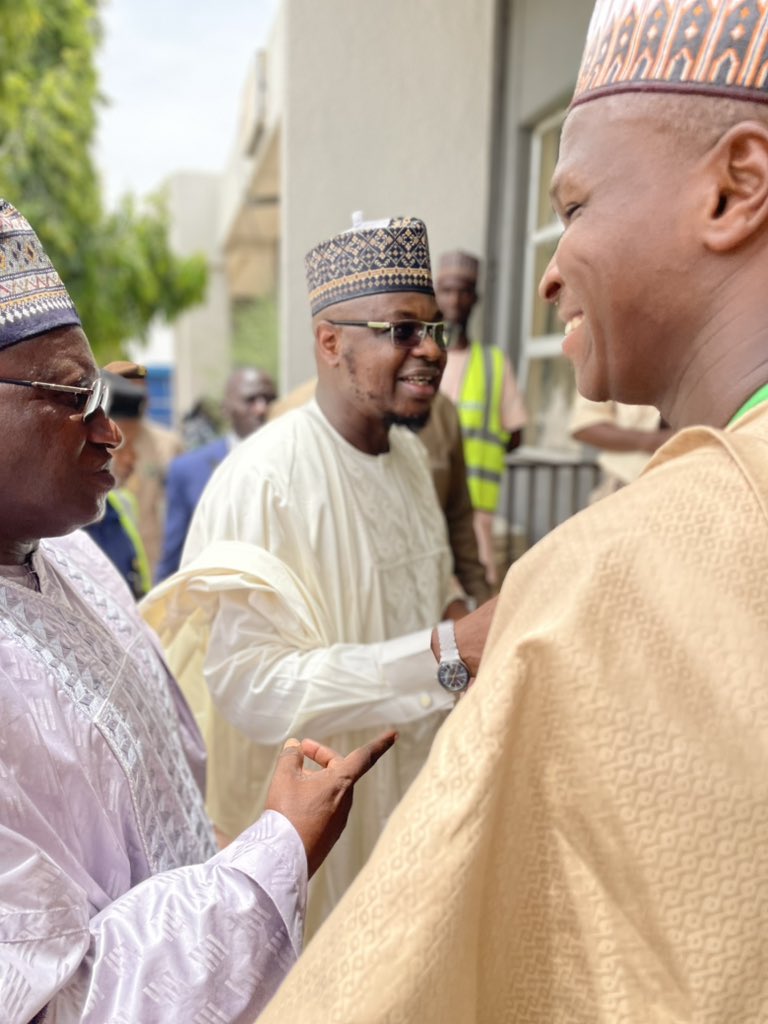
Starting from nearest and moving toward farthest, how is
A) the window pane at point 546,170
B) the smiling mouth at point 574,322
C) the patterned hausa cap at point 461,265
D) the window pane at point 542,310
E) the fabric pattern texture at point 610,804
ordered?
the fabric pattern texture at point 610,804 → the smiling mouth at point 574,322 → the patterned hausa cap at point 461,265 → the window pane at point 546,170 → the window pane at point 542,310

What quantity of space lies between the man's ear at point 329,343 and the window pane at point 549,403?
416 centimetres

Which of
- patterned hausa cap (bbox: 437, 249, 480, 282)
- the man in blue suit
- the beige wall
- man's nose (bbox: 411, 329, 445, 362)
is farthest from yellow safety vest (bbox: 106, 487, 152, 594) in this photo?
the beige wall

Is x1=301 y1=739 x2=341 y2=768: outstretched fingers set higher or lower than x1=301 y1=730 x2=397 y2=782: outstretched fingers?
lower

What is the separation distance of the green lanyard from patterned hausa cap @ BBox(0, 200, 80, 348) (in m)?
1.04

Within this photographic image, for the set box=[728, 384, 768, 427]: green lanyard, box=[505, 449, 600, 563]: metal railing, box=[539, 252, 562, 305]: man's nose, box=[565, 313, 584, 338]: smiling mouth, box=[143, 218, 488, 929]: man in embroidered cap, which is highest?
box=[539, 252, 562, 305]: man's nose

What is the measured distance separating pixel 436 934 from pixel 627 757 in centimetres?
23

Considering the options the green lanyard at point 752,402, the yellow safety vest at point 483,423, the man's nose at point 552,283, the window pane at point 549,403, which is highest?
the man's nose at point 552,283

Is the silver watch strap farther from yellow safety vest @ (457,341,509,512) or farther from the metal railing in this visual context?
the metal railing

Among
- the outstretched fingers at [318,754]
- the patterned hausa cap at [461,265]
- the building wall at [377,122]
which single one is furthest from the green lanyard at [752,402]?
the building wall at [377,122]

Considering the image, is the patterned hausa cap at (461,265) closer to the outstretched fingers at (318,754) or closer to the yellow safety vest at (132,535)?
the yellow safety vest at (132,535)

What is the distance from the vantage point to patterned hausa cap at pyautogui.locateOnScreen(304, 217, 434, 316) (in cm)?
235

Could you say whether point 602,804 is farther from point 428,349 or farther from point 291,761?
point 428,349

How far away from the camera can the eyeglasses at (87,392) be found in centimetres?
135

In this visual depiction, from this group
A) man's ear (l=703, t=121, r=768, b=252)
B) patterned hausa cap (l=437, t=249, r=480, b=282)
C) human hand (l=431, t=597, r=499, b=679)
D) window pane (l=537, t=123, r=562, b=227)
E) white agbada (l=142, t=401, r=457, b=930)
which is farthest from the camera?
window pane (l=537, t=123, r=562, b=227)
